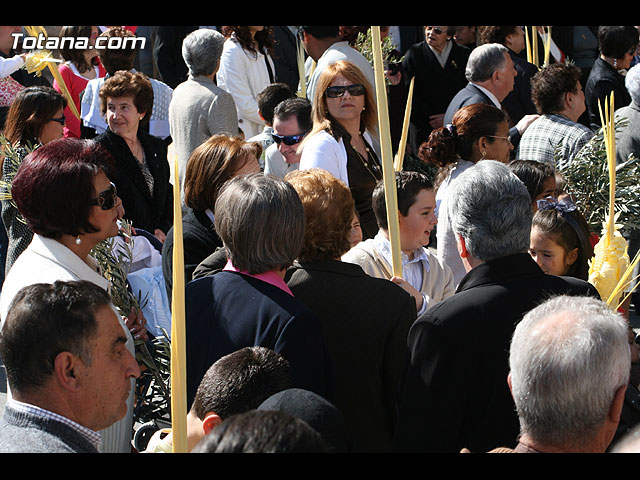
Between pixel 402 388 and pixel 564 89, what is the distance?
11.1ft

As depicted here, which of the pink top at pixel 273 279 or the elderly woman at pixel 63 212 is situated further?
the elderly woman at pixel 63 212

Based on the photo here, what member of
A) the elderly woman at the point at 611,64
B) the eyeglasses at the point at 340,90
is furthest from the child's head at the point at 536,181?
the elderly woman at the point at 611,64

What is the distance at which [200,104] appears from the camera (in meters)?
6.18

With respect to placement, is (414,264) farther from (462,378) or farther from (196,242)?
(462,378)

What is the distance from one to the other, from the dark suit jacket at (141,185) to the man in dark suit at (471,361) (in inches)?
109

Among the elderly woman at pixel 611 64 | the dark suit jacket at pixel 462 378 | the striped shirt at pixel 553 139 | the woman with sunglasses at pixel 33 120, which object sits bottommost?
the dark suit jacket at pixel 462 378

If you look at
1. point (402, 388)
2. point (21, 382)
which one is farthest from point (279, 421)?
point (402, 388)

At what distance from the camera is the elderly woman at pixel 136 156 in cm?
505

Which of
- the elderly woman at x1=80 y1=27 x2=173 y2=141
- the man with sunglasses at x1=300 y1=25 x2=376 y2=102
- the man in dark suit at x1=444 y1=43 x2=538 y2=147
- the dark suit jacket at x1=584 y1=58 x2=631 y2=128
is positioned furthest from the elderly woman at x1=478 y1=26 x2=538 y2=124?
the elderly woman at x1=80 y1=27 x2=173 y2=141

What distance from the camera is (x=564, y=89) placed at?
18.0 feet

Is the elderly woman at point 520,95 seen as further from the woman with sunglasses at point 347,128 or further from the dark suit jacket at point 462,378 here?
the dark suit jacket at point 462,378

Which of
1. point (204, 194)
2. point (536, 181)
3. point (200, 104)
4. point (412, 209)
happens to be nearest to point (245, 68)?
point (200, 104)

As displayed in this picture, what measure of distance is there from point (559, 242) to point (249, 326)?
5.28ft

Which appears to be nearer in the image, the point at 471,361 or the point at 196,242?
the point at 471,361
